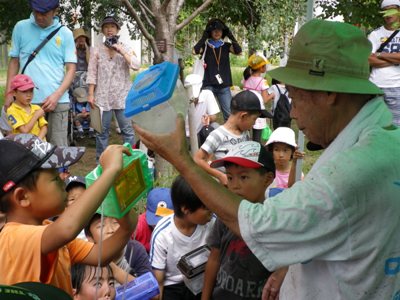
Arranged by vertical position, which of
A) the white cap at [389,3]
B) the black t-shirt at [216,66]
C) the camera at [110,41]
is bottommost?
the black t-shirt at [216,66]

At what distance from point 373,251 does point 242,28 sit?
1350 centimetres

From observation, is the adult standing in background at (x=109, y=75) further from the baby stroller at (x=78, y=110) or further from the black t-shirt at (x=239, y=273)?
the black t-shirt at (x=239, y=273)

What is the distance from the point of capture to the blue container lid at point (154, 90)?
191 cm

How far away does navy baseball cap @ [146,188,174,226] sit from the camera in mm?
3855

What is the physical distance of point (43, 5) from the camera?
5031mm

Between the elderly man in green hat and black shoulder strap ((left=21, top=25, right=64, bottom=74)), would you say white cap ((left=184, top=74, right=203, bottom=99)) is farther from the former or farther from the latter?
the elderly man in green hat

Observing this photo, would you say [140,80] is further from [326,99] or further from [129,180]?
[326,99]

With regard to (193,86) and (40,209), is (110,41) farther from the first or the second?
(40,209)

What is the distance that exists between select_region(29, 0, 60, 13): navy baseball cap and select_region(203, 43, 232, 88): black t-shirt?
4.01 m

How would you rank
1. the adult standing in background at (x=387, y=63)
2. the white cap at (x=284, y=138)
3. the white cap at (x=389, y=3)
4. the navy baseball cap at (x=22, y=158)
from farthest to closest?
1. the adult standing in background at (x=387, y=63)
2. the white cap at (x=389, y=3)
3. the white cap at (x=284, y=138)
4. the navy baseball cap at (x=22, y=158)

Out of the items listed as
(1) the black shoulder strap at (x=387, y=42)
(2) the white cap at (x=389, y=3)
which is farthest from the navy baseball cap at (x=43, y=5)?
(1) the black shoulder strap at (x=387, y=42)

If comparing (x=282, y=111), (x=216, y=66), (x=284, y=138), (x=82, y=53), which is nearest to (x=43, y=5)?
(x=284, y=138)

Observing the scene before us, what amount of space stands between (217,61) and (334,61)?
284 inches

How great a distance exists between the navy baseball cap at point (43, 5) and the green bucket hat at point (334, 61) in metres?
3.79
